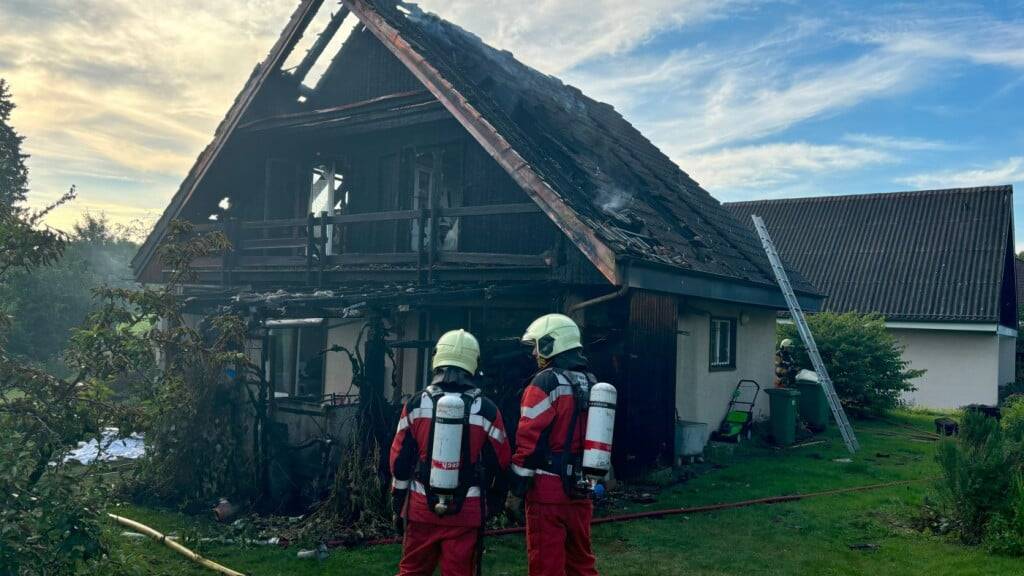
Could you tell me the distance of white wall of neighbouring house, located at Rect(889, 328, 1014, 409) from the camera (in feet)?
62.0

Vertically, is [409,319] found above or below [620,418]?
above

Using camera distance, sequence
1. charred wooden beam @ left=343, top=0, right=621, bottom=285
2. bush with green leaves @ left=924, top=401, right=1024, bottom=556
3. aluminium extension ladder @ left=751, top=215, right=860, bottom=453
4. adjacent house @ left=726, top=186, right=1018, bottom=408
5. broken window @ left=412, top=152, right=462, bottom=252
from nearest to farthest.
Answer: bush with green leaves @ left=924, top=401, right=1024, bottom=556
charred wooden beam @ left=343, top=0, right=621, bottom=285
broken window @ left=412, top=152, right=462, bottom=252
aluminium extension ladder @ left=751, top=215, right=860, bottom=453
adjacent house @ left=726, top=186, right=1018, bottom=408

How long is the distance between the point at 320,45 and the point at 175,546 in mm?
8212

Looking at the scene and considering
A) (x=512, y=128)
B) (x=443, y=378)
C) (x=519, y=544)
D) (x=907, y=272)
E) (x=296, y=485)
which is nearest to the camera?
(x=443, y=378)

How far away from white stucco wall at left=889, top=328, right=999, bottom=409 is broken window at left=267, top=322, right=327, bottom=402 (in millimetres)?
14423

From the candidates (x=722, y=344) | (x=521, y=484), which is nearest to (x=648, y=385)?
(x=722, y=344)

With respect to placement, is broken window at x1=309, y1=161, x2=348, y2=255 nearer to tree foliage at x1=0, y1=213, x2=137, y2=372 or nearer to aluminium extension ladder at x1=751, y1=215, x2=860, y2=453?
aluminium extension ladder at x1=751, y1=215, x2=860, y2=453

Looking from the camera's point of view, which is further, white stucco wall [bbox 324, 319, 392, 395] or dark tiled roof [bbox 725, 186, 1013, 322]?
dark tiled roof [bbox 725, 186, 1013, 322]

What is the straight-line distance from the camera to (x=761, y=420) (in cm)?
1396

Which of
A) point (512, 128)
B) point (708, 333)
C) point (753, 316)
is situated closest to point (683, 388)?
point (708, 333)

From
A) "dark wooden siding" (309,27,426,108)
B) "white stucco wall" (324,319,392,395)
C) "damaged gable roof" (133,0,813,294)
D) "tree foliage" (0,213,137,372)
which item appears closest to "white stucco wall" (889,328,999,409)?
"damaged gable roof" (133,0,813,294)

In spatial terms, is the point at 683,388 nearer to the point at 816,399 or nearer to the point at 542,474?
the point at 816,399

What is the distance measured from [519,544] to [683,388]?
4.89 m

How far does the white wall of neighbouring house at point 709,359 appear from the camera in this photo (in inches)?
435
